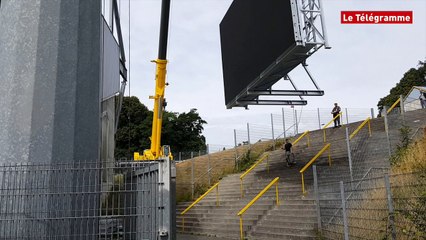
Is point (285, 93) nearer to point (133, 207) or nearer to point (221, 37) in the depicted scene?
point (221, 37)

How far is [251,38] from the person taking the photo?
18.0 metres

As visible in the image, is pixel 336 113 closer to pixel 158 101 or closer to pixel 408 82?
pixel 158 101

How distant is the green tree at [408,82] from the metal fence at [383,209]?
41.1 meters

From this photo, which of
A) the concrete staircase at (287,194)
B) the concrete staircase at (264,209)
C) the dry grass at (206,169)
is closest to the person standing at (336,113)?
the concrete staircase at (287,194)

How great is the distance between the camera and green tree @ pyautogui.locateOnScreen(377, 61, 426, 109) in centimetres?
4619

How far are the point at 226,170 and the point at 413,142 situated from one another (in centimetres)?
1236

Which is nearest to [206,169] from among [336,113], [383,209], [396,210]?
[336,113]

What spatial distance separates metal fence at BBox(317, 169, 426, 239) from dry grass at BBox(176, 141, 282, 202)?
12.8 metres

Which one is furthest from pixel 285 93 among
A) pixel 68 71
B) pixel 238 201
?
pixel 68 71

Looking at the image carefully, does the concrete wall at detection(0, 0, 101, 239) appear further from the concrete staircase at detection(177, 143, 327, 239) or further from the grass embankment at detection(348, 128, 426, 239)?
the concrete staircase at detection(177, 143, 327, 239)

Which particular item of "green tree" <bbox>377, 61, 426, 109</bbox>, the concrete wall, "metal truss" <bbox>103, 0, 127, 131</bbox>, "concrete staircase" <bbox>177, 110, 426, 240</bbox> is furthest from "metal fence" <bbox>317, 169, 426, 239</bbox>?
"green tree" <bbox>377, 61, 426, 109</bbox>

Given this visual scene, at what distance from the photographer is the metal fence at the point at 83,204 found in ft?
21.1

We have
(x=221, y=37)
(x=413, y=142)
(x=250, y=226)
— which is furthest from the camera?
(x=221, y=37)

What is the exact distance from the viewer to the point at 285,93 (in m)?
17.2
